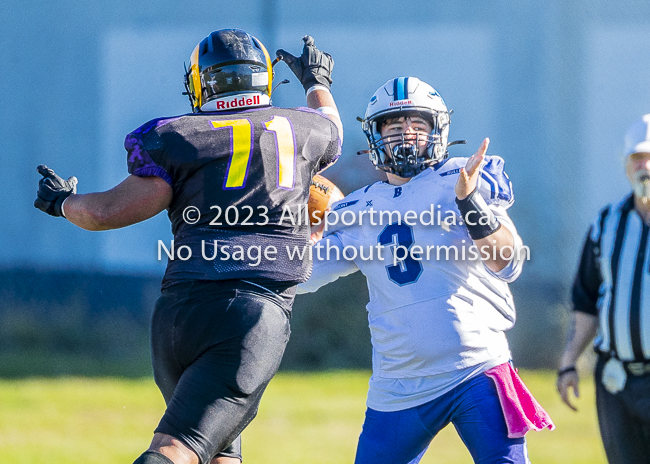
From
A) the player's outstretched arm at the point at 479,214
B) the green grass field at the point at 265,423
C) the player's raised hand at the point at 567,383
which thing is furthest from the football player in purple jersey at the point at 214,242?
the green grass field at the point at 265,423

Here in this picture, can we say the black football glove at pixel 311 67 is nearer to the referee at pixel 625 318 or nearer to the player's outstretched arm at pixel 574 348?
the referee at pixel 625 318

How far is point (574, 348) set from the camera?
3.46 m

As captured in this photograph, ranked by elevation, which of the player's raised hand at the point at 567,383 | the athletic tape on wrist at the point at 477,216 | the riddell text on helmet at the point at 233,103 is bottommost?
the player's raised hand at the point at 567,383

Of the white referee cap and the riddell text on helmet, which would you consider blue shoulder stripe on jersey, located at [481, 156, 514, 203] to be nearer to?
the white referee cap

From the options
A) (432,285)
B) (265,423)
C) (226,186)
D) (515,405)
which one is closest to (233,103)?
(226,186)

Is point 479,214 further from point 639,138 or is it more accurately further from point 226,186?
point 639,138

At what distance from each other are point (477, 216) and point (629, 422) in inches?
43.3

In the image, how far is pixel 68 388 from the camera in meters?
8.31

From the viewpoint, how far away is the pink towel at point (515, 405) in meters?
2.75

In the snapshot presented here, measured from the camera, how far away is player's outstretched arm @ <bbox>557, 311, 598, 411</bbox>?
3.38m

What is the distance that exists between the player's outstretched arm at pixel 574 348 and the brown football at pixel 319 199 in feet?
3.59

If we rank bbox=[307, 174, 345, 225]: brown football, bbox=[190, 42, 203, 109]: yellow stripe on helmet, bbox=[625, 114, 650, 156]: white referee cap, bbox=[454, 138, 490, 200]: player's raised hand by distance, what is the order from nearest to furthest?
bbox=[454, 138, 490, 200]: player's raised hand
bbox=[190, 42, 203, 109]: yellow stripe on helmet
bbox=[625, 114, 650, 156]: white referee cap
bbox=[307, 174, 345, 225]: brown football

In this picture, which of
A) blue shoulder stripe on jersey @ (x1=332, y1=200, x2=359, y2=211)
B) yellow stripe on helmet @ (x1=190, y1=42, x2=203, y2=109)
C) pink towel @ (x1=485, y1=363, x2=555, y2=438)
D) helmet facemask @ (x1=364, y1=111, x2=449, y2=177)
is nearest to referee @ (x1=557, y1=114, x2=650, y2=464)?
pink towel @ (x1=485, y1=363, x2=555, y2=438)

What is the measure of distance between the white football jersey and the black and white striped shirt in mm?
510
